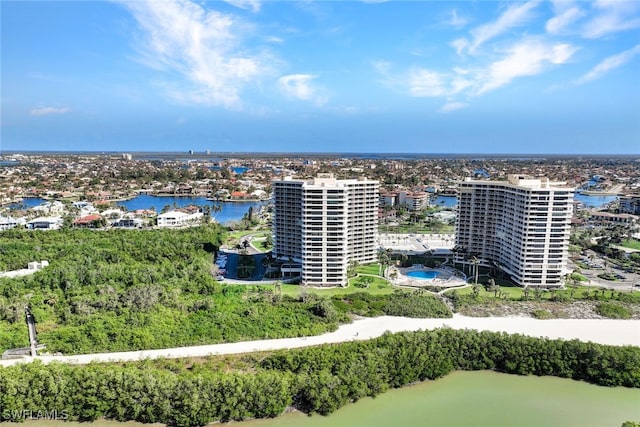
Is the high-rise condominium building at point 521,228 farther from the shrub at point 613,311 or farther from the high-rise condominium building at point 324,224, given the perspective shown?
the high-rise condominium building at point 324,224

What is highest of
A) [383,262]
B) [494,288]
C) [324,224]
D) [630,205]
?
[324,224]

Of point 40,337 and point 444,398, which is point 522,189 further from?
point 40,337

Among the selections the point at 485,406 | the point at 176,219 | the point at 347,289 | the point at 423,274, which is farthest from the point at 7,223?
the point at 485,406

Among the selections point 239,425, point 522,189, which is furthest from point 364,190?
point 239,425

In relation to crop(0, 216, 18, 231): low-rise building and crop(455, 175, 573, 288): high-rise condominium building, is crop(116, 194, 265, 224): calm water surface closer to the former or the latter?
crop(0, 216, 18, 231): low-rise building

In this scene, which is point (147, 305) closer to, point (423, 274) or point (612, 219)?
point (423, 274)
